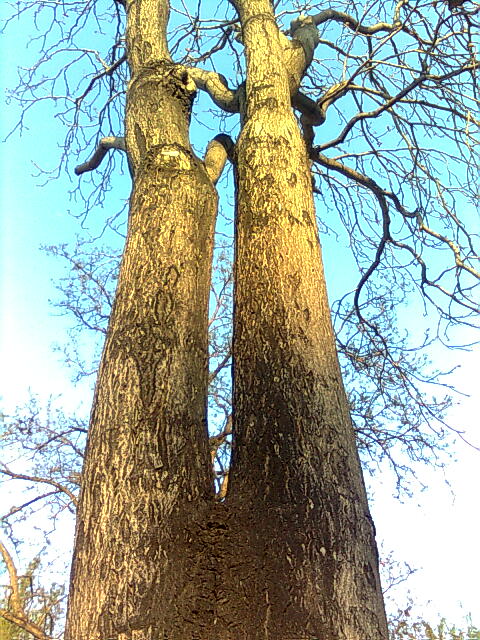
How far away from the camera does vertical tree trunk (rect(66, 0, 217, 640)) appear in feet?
4.39

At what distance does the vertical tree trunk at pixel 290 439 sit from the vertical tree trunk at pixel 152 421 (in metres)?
0.15

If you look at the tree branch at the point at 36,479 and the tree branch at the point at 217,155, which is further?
the tree branch at the point at 36,479

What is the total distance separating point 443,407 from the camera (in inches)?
185

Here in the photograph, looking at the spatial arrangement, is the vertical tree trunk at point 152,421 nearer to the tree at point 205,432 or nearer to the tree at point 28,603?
the tree at point 205,432

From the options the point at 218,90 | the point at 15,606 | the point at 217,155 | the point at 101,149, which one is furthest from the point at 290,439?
the point at 15,606

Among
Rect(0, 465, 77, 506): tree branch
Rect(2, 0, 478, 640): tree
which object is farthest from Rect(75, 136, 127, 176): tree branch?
Rect(0, 465, 77, 506): tree branch

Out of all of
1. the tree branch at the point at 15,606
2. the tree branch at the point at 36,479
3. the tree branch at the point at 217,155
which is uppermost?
the tree branch at the point at 217,155

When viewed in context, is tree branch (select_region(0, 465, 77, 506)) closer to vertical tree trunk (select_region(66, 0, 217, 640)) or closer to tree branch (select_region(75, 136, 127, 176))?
tree branch (select_region(75, 136, 127, 176))

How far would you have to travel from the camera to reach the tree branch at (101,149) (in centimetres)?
315

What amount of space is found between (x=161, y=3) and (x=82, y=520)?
3.04 metres

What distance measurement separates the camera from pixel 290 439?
1646mm

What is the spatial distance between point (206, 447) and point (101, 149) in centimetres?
274

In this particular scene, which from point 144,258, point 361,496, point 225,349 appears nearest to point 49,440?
point 225,349

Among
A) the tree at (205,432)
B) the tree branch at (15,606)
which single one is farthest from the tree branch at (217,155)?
the tree branch at (15,606)
